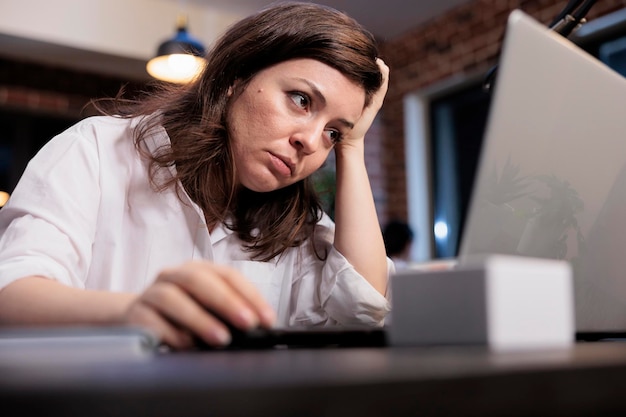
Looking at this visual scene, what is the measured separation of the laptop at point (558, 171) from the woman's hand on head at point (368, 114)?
0.74 meters

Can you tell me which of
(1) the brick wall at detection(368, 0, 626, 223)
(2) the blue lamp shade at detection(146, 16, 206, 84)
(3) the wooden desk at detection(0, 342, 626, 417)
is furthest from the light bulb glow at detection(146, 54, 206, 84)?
(3) the wooden desk at detection(0, 342, 626, 417)

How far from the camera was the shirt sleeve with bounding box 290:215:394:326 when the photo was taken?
1178 millimetres

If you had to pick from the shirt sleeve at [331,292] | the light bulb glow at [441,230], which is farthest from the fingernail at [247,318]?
the light bulb glow at [441,230]

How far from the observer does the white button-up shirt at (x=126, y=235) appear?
0.89 metres

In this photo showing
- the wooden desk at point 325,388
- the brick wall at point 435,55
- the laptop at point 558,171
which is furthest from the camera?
the brick wall at point 435,55

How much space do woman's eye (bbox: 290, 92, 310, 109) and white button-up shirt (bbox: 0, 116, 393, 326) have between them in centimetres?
26

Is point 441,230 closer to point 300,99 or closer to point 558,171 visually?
point 300,99

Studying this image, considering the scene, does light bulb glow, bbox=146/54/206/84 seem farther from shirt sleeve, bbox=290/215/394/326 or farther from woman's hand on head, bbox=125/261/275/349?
woman's hand on head, bbox=125/261/275/349

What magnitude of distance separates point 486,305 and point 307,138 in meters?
0.83

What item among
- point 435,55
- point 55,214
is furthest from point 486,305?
point 435,55

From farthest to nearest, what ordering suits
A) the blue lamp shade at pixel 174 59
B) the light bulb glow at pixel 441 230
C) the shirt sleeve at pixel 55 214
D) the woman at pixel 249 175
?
the light bulb glow at pixel 441 230 → the blue lamp shade at pixel 174 59 → the woman at pixel 249 175 → the shirt sleeve at pixel 55 214

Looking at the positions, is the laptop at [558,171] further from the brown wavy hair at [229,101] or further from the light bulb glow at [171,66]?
the light bulb glow at [171,66]

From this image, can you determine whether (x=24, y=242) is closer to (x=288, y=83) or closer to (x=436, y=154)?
(x=288, y=83)

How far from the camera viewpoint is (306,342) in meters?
0.51
